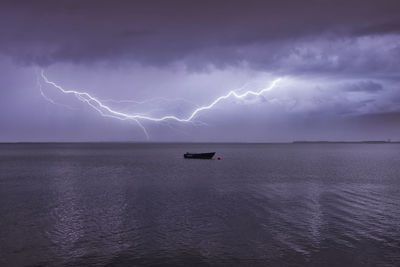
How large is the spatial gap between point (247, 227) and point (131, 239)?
802 cm

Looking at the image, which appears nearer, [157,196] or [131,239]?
[131,239]

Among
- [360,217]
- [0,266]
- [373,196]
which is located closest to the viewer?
[0,266]

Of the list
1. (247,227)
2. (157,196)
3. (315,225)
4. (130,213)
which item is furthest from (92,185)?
(315,225)

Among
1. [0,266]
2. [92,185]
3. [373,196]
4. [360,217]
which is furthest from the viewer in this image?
[92,185]

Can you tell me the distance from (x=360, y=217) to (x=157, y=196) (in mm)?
20605

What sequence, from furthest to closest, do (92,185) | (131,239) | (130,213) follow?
(92,185) → (130,213) → (131,239)

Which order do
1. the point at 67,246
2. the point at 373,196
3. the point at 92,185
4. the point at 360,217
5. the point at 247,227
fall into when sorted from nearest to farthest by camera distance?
the point at 67,246
the point at 247,227
the point at 360,217
the point at 373,196
the point at 92,185

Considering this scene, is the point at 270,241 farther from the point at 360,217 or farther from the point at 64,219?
the point at 64,219

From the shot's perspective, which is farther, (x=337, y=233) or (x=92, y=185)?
(x=92, y=185)

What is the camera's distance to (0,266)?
15.5 meters

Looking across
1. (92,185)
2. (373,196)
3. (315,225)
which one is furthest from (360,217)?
(92,185)

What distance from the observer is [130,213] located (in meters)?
27.2

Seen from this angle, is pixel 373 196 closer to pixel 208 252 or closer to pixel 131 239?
pixel 208 252

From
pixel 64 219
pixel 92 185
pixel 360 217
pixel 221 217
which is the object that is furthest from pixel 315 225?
pixel 92 185
